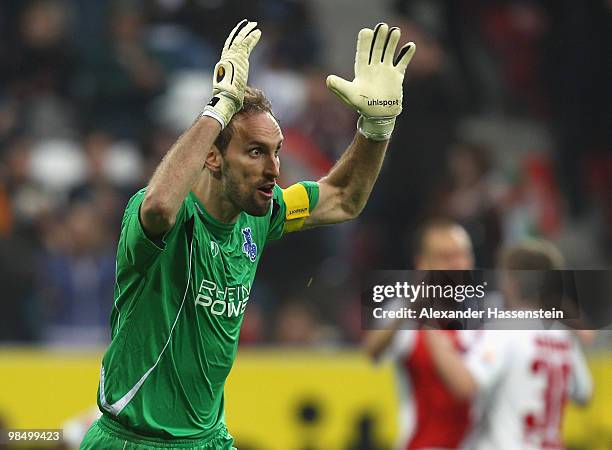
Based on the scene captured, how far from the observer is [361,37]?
4.46 metres

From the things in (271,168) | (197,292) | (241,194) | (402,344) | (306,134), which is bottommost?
(197,292)

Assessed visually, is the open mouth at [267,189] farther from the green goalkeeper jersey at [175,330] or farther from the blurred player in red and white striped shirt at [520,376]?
the blurred player in red and white striped shirt at [520,376]

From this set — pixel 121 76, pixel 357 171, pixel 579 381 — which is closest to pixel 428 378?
pixel 579 381

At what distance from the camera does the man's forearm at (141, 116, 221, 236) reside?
3.72m

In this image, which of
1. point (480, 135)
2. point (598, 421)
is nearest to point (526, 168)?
point (480, 135)

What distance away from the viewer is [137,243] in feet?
12.5

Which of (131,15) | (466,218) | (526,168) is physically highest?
(131,15)

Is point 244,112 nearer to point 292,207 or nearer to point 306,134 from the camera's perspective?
point 292,207

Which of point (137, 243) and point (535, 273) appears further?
point (535, 273)

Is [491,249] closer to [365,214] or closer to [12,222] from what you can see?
[365,214]

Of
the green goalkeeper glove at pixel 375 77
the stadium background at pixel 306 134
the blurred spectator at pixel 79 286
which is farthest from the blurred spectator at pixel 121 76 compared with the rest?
the green goalkeeper glove at pixel 375 77

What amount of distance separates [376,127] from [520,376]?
8.42ft

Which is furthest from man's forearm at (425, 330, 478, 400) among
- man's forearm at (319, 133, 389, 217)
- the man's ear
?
the man's ear

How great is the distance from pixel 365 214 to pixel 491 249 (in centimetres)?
121
